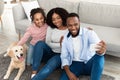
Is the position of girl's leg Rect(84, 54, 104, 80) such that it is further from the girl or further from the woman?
the girl

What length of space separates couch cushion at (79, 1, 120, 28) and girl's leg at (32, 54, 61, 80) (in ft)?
3.34

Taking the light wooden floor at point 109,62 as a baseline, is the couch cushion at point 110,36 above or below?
above

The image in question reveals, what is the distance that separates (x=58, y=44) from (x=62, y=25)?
0.21 metres

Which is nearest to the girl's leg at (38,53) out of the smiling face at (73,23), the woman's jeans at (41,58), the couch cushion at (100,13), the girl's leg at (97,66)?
the woman's jeans at (41,58)

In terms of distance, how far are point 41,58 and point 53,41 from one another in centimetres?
24

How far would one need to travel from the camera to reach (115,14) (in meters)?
2.76

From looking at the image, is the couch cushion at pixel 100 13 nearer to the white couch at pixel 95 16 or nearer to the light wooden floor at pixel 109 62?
the white couch at pixel 95 16

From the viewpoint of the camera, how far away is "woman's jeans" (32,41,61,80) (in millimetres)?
1983

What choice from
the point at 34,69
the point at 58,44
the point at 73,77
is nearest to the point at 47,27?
the point at 58,44

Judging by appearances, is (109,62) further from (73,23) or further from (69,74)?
(73,23)

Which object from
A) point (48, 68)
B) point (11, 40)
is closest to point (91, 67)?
point (48, 68)

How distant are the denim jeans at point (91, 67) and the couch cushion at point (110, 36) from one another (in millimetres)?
441

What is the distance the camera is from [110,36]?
2471 millimetres

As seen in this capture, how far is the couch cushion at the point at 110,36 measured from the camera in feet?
7.67
